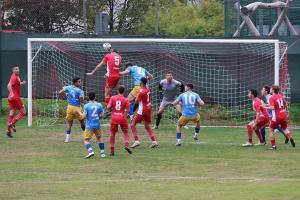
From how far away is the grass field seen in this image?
16391mm

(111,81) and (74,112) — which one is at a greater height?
(111,81)

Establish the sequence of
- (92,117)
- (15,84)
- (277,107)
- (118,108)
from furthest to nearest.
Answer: (15,84), (277,107), (118,108), (92,117)

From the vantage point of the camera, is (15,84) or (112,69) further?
(112,69)

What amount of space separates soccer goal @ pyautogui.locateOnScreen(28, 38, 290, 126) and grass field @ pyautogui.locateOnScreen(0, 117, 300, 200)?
170 inches

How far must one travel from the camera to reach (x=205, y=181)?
1838 cm

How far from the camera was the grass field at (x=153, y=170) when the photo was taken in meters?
16.4

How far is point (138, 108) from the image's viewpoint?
983 inches

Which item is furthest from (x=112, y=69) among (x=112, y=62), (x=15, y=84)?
(x=15, y=84)

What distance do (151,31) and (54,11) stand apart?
456 cm

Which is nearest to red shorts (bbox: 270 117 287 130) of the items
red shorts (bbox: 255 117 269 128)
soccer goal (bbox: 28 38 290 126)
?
red shorts (bbox: 255 117 269 128)

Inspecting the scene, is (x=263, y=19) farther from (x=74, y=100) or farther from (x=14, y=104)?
(x=74, y=100)

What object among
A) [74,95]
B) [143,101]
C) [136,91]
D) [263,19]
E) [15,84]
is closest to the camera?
[143,101]

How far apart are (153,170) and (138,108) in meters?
4.99

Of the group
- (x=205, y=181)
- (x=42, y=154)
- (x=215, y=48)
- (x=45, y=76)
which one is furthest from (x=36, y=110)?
(x=205, y=181)
